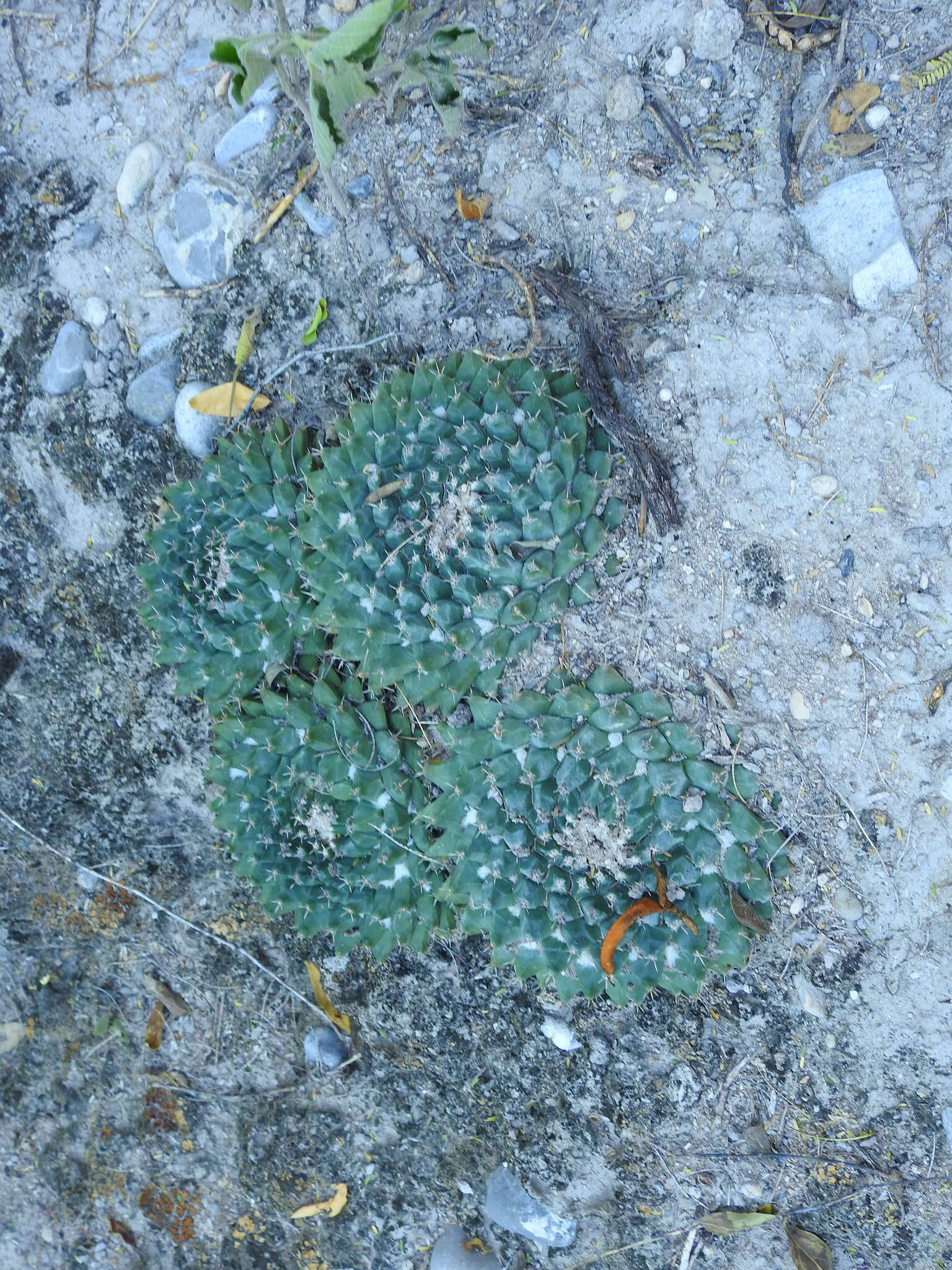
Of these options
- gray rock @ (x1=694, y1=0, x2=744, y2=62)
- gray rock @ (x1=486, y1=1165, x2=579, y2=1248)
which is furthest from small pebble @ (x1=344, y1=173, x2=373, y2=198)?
gray rock @ (x1=486, y1=1165, x2=579, y2=1248)

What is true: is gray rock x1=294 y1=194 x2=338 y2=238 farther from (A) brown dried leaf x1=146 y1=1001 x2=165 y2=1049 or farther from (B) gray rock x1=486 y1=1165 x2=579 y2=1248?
(B) gray rock x1=486 y1=1165 x2=579 y2=1248

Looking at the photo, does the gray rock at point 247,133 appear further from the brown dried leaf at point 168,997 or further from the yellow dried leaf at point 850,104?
the brown dried leaf at point 168,997

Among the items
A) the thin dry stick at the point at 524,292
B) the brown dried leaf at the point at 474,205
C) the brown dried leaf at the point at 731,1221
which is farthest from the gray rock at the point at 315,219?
the brown dried leaf at the point at 731,1221

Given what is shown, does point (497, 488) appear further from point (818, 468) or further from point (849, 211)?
point (849, 211)

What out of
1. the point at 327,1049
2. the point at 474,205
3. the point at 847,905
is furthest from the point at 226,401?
the point at 847,905

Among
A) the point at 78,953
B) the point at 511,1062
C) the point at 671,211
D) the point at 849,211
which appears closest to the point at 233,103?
the point at 671,211

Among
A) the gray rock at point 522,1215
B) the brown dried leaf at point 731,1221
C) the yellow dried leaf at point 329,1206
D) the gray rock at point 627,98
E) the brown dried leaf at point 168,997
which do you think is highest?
the gray rock at point 627,98
